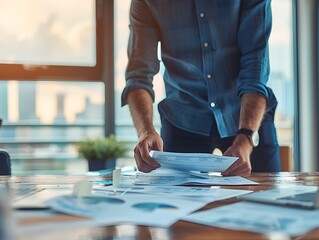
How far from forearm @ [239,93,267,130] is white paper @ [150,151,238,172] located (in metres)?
0.36

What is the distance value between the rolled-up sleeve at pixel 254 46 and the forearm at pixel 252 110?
22mm

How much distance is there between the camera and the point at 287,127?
435 cm

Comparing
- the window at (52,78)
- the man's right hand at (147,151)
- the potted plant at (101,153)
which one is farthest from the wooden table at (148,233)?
the window at (52,78)

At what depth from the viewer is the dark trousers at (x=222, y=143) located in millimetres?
1584

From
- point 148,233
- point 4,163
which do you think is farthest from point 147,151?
point 4,163

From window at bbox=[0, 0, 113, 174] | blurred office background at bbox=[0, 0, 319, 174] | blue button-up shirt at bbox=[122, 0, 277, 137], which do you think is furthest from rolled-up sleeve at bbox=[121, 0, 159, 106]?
window at bbox=[0, 0, 113, 174]

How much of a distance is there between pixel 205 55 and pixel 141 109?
0.33 meters

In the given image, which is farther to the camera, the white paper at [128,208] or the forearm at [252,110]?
the forearm at [252,110]

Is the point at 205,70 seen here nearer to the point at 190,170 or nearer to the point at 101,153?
the point at 190,170

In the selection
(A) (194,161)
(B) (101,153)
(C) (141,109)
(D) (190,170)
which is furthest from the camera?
(B) (101,153)

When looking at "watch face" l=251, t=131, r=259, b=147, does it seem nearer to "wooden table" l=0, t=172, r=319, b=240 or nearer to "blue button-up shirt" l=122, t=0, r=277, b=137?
"blue button-up shirt" l=122, t=0, r=277, b=137

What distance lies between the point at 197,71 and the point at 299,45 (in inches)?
118

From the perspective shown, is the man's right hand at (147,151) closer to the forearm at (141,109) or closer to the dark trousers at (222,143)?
the forearm at (141,109)

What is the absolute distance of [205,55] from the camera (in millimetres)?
1644
